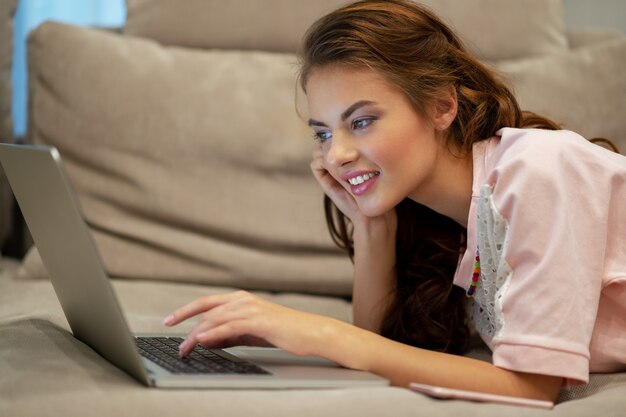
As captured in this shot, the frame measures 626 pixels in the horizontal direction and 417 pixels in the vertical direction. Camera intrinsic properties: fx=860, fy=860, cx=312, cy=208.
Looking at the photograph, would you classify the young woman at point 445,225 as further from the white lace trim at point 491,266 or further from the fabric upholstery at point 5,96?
the fabric upholstery at point 5,96

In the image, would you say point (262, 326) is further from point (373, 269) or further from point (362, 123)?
point (373, 269)

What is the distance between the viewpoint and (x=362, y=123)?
1268mm

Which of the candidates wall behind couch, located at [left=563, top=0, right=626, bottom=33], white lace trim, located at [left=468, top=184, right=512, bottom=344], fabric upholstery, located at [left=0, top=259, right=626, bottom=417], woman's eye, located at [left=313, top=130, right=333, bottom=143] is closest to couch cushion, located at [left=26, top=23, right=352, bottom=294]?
woman's eye, located at [left=313, top=130, right=333, bottom=143]

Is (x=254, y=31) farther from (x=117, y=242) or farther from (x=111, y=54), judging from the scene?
(x=117, y=242)

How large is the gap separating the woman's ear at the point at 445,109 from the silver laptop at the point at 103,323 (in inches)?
A: 17.3

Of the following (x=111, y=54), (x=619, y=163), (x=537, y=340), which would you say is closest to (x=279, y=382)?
(x=537, y=340)

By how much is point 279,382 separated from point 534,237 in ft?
1.18

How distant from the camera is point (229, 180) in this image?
1771 millimetres

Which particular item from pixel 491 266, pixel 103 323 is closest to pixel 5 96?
pixel 103 323

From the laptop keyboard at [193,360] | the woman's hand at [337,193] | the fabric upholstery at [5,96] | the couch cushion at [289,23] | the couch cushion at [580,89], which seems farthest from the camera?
the fabric upholstery at [5,96]

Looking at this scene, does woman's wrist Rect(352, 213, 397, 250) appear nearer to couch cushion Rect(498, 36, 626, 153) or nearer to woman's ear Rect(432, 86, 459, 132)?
woman's ear Rect(432, 86, 459, 132)

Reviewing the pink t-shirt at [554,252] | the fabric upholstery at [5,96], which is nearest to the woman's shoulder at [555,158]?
the pink t-shirt at [554,252]

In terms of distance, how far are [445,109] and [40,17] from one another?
1.46 meters

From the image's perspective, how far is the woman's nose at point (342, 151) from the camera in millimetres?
1265
